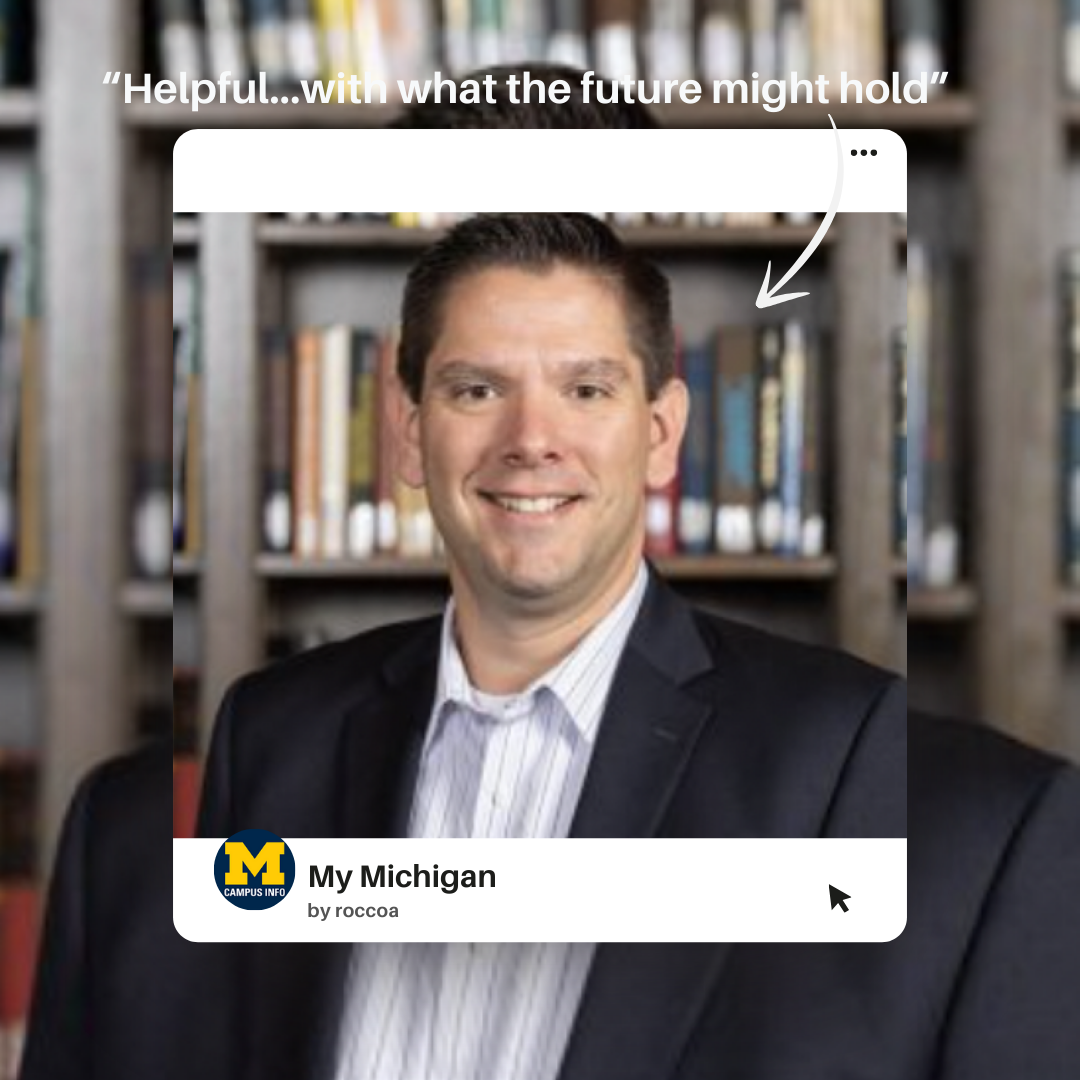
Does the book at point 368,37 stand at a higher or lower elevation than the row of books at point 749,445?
higher

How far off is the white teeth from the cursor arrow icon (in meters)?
0.14

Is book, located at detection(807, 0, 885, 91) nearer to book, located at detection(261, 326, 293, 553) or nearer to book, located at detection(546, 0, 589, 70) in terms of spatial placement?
book, located at detection(546, 0, 589, 70)

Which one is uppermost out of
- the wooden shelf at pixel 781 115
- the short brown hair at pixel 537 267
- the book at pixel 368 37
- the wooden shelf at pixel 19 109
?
the book at pixel 368 37

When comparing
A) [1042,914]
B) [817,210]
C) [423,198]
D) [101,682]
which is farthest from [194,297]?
[101,682]

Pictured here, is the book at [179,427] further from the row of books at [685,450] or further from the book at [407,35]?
the book at [407,35]

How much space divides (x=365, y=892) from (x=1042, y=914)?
22cm

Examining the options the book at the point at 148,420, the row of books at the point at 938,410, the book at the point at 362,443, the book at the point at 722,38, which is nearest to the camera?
the book at the point at 362,443

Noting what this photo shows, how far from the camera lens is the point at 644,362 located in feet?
1.87

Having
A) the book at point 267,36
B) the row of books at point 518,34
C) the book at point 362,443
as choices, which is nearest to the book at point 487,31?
the row of books at point 518,34

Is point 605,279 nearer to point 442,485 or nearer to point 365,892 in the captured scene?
point 442,485

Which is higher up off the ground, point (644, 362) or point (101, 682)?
point (644, 362)

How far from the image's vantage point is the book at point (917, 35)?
3.51ft

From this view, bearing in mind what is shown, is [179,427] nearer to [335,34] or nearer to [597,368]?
[597,368]
